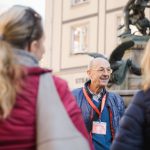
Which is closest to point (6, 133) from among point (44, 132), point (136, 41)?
point (44, 132)

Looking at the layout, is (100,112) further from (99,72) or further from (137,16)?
(137,16)

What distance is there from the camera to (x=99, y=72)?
5871mm

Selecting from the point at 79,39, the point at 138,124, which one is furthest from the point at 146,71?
the point at 79,39

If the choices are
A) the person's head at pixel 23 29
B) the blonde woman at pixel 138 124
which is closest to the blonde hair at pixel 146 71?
the blonde woman at pixel 138 124

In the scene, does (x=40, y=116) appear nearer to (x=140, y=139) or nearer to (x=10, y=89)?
(x=10, y=89)

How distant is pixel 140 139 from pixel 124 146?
3.1 inches

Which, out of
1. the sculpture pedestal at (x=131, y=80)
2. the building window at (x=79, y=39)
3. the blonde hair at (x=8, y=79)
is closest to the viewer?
the blonde hair at (x=8, y=79)

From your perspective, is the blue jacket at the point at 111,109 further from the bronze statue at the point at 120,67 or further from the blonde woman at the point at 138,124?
the bronze statue at the point at 120,67

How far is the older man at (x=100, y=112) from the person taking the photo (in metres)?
5.20

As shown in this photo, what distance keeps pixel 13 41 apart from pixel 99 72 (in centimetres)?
326

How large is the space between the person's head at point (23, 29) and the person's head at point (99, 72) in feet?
9.75

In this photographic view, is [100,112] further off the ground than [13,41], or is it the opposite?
[13,41]

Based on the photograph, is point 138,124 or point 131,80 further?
point 131,80

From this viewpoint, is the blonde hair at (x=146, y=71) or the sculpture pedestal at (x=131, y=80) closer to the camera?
the blonde hair at (x=146, y=71)
